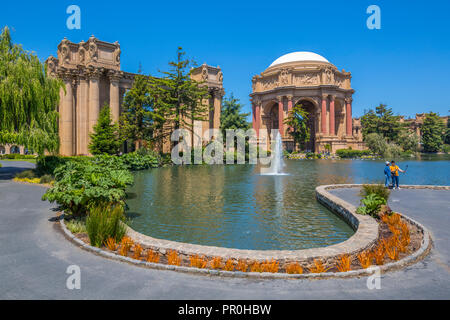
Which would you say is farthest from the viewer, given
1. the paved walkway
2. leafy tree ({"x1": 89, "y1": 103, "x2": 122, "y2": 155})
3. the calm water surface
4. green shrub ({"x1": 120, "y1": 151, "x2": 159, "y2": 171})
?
leafy tree ({"x1": 89, "y1": 103, "x2": 122, "y2": 155})

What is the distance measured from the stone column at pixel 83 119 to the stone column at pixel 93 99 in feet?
2.88

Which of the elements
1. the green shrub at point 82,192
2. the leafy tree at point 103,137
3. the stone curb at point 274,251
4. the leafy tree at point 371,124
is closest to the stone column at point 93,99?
the leafy tree at point 103,137

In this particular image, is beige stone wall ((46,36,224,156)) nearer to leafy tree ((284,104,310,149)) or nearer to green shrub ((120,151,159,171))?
green shrub ((120,151,159,171))

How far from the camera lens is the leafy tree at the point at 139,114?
35.1m

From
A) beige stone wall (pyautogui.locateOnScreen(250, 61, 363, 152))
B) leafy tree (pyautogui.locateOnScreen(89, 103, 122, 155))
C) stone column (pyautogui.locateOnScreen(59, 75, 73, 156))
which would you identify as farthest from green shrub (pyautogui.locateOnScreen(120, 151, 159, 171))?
beige stone wall (pyautogui.locateOnScreen(250, 61, 363, 152))

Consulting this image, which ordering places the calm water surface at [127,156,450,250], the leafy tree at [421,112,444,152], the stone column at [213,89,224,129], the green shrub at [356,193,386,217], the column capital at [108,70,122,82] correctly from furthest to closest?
1. the leafy tree at [421,112,444,152]
2. the stone column at [213,89,224,129]
3. the column capital at [108,70,122,82]
4. the green shrub at [356,193,386,217]
5. the calm water surface at [127,156,450,250]

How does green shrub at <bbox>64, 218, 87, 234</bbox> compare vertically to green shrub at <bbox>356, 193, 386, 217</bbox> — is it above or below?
below

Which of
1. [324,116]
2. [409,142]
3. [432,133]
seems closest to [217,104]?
[324,116]

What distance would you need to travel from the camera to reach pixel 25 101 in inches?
698

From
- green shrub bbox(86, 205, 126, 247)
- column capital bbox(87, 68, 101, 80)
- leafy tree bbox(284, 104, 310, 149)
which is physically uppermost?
column capital bbox(87, 68, 101, 80)

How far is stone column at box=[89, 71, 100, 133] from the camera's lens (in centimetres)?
3459

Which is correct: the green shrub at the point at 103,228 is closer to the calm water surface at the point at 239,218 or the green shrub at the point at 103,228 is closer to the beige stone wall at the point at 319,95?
the calm water surface at the point at 239,218

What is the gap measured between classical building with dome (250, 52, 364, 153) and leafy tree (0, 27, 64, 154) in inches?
2023

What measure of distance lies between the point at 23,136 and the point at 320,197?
16987mm
